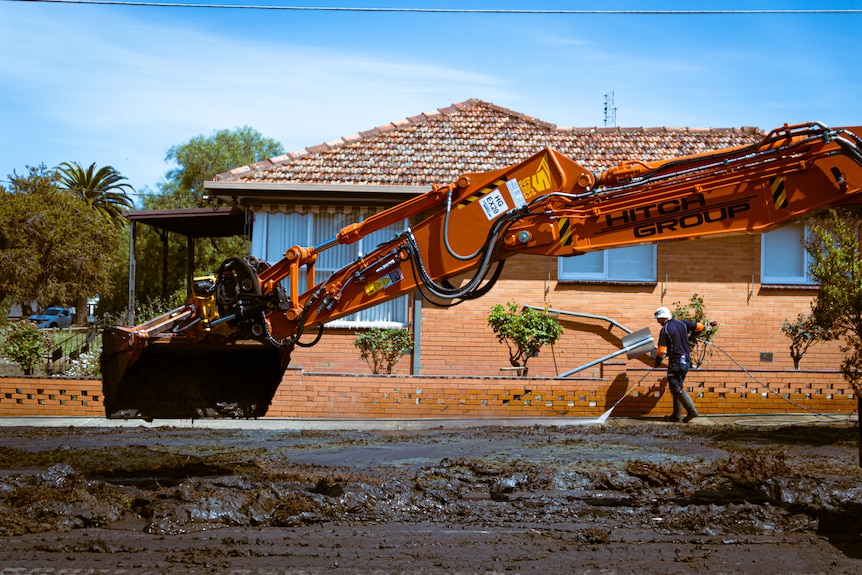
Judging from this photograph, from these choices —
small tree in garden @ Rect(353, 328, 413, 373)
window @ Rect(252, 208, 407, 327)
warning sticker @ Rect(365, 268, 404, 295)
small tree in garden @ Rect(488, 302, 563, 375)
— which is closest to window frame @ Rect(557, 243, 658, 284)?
small tree in garden @ Rect(488, 302, 563, 375)

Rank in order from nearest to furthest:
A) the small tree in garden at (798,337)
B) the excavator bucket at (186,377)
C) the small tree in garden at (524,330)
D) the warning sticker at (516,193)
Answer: the warning sticker at (516,193), the excavator bucket at (186,377), the small tree in garden at (524,330), the small tree in garden at (798,337)

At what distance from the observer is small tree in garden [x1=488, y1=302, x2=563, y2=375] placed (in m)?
16.4

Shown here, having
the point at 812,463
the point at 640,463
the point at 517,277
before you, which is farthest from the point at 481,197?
the point at 517,277

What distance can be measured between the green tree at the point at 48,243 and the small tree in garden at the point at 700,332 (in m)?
24.6

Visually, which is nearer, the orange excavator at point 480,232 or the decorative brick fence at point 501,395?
the orange excavator at point 480,232

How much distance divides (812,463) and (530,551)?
18.6 feet

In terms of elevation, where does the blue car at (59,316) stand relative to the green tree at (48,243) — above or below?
below

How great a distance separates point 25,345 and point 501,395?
804 centimetres

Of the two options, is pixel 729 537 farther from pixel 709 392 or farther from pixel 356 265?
pixel 709 392

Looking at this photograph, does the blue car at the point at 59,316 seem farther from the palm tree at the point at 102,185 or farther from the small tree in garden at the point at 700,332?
the small tree in garden at the point at 700,332

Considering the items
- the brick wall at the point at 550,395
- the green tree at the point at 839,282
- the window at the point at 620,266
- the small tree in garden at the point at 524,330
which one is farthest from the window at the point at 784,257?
the green tree at the point at 839,282

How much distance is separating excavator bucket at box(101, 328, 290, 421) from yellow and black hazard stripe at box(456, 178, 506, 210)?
238 centimetres

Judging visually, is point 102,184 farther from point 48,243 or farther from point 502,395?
point 502,395

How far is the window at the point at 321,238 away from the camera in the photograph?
18.2m
